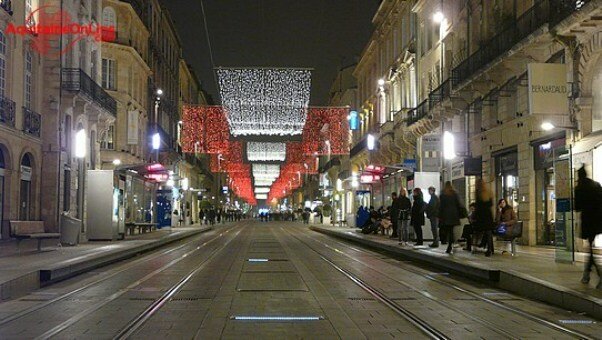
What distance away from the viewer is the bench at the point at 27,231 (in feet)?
66.5

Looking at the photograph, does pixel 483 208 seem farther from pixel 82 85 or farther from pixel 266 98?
pixel 266 98

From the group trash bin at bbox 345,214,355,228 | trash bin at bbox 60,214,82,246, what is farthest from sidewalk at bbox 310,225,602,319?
trash bin at bbox 345,214,355,228

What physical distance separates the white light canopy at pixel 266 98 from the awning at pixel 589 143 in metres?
17.2

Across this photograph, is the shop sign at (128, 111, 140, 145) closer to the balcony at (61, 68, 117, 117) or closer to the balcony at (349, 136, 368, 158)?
the balcony at (61, 68, 117, 117)

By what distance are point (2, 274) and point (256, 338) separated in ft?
24.5

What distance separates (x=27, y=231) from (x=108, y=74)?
79.4ft

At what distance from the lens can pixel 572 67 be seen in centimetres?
2144

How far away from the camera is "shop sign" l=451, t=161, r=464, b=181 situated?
3259cm

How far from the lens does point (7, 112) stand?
26.0 meters

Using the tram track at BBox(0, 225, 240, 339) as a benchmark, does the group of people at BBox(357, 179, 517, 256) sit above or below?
above

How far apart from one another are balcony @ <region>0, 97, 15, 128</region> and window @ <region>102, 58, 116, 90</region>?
61.0ft

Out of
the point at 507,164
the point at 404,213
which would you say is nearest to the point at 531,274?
the point at 404,213

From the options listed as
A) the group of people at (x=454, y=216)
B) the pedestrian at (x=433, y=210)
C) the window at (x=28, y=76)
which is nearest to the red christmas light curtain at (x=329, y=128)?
the window at (x=28, y=76)

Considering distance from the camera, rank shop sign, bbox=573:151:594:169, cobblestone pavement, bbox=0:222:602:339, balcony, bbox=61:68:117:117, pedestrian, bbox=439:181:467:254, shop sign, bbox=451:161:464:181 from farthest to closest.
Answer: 1. shop sign, bbox=451:161:464:181
2. balcony, bbox=61:68:117:117
3. shop sign, bbox=573:151:594:169
4. pedestrian, bbox=439:181:467:254
5. cobblestone pavement, bbox=0:222:602:339
